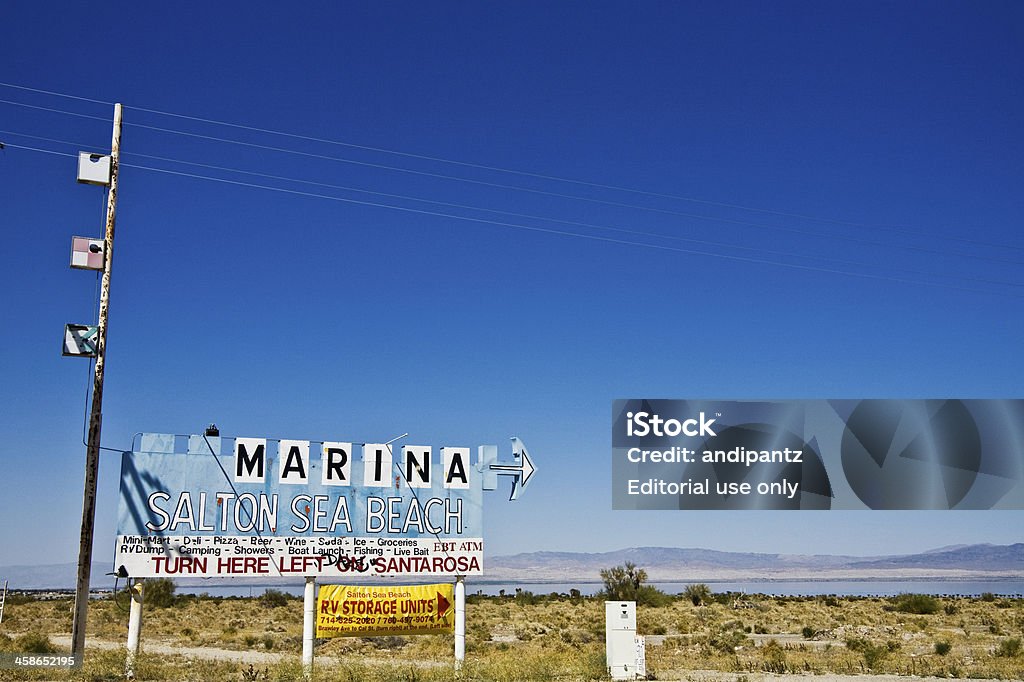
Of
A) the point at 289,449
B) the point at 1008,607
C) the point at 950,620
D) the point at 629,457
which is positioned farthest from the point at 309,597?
the point at 1008,607

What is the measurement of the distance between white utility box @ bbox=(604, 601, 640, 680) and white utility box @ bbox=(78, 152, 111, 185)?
527 inches

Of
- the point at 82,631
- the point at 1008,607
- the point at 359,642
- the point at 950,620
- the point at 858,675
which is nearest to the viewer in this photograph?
the point at 82,631

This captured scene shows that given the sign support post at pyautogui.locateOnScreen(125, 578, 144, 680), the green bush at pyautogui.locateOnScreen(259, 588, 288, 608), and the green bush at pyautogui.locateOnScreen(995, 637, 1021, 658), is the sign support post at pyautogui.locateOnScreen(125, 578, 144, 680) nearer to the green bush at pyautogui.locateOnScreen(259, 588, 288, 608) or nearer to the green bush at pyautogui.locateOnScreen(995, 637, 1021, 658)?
the green bush at pyautogui.locateOnScreen(995, 637, 1021, 658)

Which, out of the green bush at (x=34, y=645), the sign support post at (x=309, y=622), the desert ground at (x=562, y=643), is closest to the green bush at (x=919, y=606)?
the desert ground at (x=562, y=643)

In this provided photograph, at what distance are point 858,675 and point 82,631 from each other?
16.5m

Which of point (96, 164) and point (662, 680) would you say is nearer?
point (96, 164)

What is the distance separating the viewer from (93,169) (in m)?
19.3

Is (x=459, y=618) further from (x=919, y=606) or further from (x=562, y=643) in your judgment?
(x=919, y=606)

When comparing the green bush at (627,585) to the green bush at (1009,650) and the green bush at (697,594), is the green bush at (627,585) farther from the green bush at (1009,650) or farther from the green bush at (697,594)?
the green bush at (1009,650)

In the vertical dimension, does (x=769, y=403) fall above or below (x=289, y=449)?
above

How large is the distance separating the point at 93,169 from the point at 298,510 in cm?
782

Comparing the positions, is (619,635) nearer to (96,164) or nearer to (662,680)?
(662,680)

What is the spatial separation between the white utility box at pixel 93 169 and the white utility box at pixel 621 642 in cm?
1339

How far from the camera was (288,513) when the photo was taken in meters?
19.7
